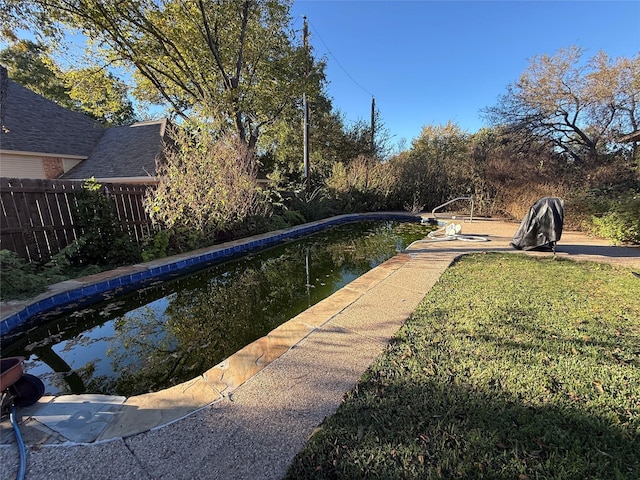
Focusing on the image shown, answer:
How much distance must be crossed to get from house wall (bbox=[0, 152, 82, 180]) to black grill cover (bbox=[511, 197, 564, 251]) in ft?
46.2

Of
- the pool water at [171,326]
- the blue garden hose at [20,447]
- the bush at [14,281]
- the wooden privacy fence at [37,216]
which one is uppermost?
the wooden privacy fence at [37,216]

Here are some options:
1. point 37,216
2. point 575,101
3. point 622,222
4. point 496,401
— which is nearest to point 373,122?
point 575,101

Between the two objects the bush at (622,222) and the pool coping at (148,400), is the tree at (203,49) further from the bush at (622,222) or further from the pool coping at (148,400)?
the bush at (622,222)

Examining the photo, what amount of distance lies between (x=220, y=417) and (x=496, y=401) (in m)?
1.66

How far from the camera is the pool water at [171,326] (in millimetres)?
2406

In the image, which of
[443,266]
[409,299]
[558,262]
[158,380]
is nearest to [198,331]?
[158,380]

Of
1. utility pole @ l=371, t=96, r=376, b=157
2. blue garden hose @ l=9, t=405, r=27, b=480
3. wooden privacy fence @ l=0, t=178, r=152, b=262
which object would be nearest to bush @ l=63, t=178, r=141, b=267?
wooden privacy fence @ l=0, t=178, r=152, b=262

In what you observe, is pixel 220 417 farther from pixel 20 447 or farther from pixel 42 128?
pixel 42 128

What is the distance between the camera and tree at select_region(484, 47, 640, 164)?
1107 cm

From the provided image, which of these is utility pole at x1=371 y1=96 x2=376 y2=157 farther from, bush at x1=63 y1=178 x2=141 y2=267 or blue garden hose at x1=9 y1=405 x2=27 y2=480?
blue garden hose at x1=9 y1=405 x2=27 y2=480

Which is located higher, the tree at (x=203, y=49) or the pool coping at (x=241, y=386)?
the tree at (x=203, y=49)

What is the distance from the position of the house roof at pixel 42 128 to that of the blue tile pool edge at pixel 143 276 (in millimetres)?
9726

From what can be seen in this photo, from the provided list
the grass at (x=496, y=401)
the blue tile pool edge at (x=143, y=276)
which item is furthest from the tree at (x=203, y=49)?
the grass at (x=496, y=401)

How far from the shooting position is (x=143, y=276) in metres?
4.53
